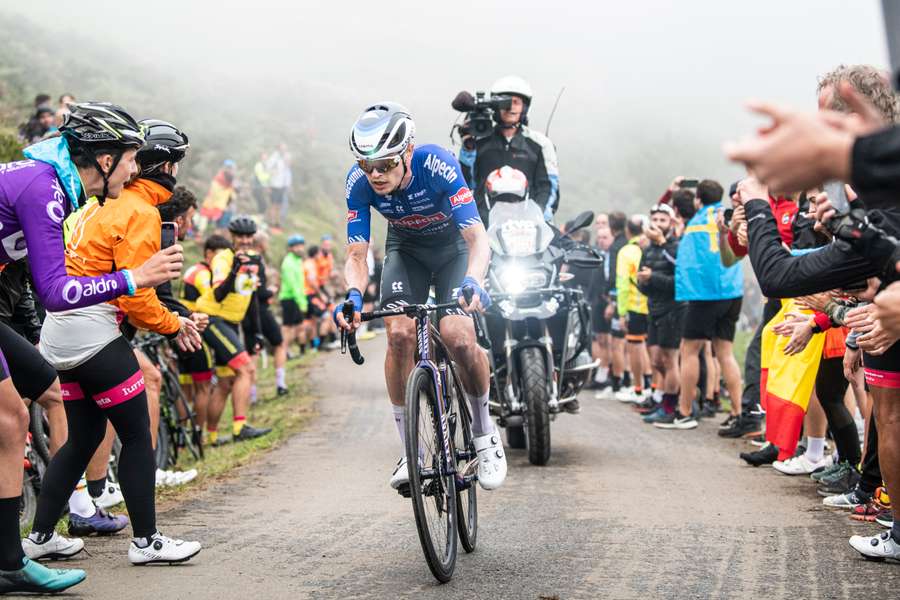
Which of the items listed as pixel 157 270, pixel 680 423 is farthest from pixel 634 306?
pixel 157 270

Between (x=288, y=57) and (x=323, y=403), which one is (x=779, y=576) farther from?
(x=288, y=57)

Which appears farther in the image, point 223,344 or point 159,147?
point 223,344

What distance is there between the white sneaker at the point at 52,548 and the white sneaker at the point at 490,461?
2.40 metres

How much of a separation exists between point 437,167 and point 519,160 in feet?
13.7

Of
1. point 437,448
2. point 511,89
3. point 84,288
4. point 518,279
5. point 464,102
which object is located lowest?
point 437,448

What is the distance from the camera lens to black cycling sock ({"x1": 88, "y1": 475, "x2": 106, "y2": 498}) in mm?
7086

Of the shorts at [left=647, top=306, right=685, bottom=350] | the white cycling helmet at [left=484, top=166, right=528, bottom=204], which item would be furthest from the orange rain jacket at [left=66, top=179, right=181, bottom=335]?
the shorts at [left=647, top=306, right=685, bottom=350]

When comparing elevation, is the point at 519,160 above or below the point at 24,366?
above

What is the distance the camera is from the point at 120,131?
5457 mm

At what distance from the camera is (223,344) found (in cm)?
1222

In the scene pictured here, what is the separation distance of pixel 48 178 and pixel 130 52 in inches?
2348

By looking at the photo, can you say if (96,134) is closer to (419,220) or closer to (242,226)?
(419,220)

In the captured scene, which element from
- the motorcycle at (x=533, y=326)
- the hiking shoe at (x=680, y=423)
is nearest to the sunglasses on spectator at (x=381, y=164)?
the motorcycle at (x=533, y=326)

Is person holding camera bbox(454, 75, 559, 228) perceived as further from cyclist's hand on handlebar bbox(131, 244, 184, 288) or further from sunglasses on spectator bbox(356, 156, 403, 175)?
cyclist's hand on handlebar bbox(131, 244, 184, 288)
